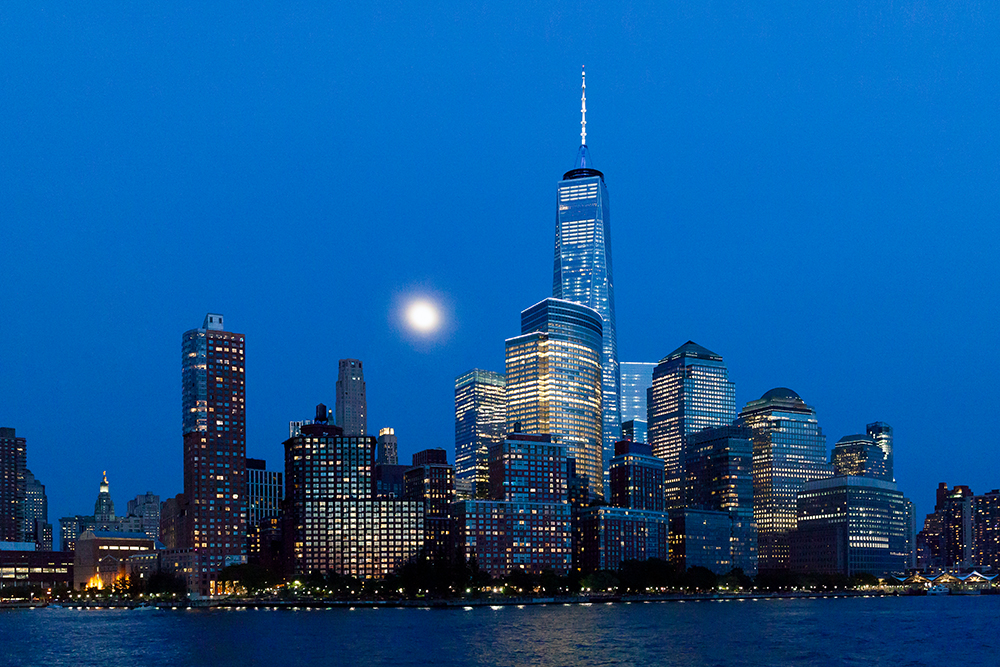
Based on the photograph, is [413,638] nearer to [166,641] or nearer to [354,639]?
[354,639]

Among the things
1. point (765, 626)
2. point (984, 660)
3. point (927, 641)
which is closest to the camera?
point (984, 660)

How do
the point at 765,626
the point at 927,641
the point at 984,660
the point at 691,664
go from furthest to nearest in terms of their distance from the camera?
the point at 765,626 → the point at 927,641 → the point at 984,660 → the point at 691,664

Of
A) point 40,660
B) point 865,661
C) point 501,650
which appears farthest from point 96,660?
point 865,661

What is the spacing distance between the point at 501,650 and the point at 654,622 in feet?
192

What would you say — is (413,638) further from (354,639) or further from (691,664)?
(691,664)

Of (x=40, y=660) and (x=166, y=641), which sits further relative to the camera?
(x=166, y=641)

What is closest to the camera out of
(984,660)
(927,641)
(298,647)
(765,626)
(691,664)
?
(691,664)

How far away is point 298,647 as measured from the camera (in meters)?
151

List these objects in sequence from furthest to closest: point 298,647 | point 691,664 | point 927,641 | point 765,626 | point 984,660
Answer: point 765,626 → point 927,641 → point 298,647 → point 984,660 → point 691,664

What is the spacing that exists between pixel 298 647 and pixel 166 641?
25.1 meters

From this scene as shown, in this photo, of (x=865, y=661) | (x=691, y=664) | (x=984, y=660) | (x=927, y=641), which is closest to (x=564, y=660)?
(x=691, y=664)

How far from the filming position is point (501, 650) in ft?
473

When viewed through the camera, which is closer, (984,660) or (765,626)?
(984,660)

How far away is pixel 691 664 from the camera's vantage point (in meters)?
128
